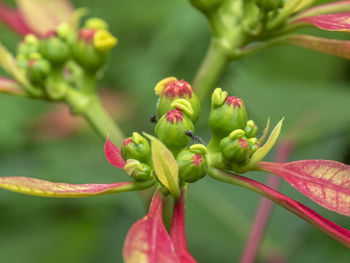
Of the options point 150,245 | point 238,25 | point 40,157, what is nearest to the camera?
point 150,245

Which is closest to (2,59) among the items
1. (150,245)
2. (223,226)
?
(150,245)

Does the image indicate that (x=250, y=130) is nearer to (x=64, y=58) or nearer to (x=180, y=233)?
(x=180, y=233)

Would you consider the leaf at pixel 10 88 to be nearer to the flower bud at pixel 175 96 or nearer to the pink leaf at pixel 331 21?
the flower bud at pixel 175 96

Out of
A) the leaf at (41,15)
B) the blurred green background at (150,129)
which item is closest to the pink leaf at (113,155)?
the leaf at (41,15)

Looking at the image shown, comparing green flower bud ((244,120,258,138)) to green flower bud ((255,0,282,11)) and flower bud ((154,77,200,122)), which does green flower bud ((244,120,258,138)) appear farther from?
green flower bud ((255,0,282,11))

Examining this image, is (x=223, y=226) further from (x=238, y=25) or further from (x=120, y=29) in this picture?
(x=120, y=29)
